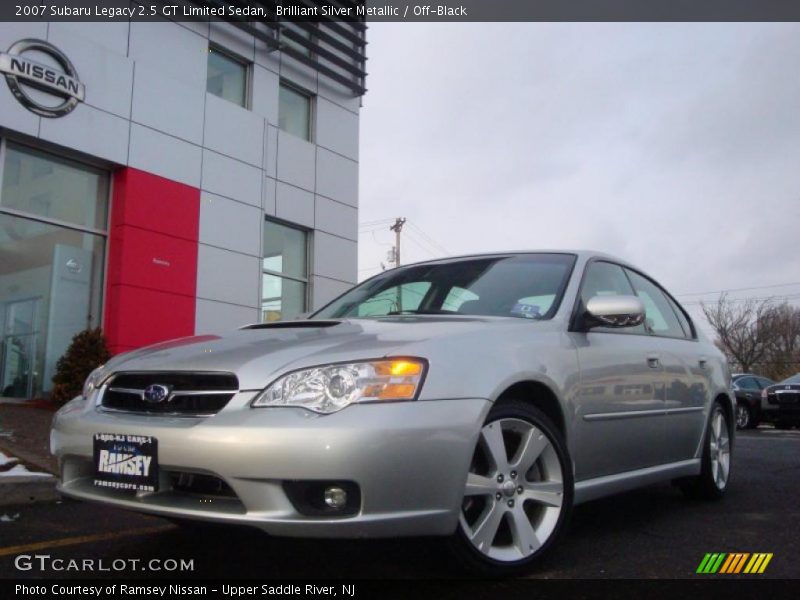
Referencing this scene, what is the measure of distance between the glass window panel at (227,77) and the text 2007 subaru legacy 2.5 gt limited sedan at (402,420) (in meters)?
9.97

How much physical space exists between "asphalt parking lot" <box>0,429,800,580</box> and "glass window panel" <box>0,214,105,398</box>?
617 cm

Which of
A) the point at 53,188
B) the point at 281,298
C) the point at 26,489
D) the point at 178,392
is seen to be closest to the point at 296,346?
the point at 178,392

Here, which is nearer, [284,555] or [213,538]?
[284,555]

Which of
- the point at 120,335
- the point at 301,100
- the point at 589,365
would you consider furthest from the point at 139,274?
the point at 589,365

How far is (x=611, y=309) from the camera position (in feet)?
10.9

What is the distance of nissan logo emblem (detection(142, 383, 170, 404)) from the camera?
8.89 feet

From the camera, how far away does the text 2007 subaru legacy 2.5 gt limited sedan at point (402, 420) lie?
2404mm

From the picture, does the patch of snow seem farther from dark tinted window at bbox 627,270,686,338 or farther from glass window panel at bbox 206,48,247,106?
glass window panel at bbox 206,48,247,106

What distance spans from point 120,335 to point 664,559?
8.84m

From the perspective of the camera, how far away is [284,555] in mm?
3129

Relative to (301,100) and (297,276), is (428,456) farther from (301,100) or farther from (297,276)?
(301,100)

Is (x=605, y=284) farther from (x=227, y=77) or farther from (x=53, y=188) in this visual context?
(x=227, y=77)

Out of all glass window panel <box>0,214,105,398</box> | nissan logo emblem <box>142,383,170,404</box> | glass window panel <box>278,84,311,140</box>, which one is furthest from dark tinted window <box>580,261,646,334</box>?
glass window panel <box>278,84,311,140</box>

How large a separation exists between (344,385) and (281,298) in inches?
439
